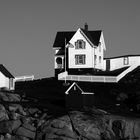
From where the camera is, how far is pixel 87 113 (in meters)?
44.4

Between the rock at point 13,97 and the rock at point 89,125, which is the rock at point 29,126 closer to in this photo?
the rock at point 89,125

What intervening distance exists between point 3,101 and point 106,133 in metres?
11.8

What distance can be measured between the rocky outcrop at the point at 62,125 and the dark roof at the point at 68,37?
3536 centimetres

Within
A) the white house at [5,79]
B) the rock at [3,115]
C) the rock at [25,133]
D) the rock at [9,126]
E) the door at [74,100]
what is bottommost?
the rock at [25,133]

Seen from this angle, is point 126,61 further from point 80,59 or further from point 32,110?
point 32,110

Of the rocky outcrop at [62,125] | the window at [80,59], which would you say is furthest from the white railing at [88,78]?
the rocky outcrop at [62,125]

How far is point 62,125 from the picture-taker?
41.6 m

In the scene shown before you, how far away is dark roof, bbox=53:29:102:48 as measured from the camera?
79.4 m

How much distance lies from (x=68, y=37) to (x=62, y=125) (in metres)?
40.5

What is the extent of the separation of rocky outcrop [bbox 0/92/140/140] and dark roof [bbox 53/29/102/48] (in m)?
35.4

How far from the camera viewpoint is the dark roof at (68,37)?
7944 centimetres

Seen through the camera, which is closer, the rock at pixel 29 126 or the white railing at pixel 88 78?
the rock at pixel 29 126

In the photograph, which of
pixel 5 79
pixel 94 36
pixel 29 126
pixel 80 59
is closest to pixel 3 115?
pixel 29 126

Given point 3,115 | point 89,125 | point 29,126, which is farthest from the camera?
point 3,115
